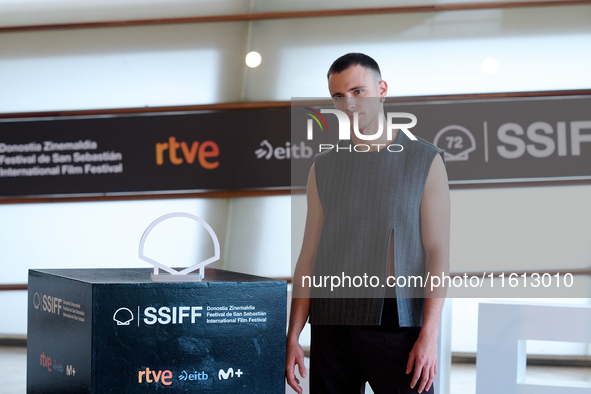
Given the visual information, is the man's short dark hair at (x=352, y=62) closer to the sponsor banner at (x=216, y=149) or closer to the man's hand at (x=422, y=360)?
the man's hand at (x=422, y=360)

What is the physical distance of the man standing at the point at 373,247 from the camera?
1.16 meters

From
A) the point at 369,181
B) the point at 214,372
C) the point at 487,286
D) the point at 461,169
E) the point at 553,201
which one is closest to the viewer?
the point at 214,372

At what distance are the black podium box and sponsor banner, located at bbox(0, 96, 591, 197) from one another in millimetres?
2654

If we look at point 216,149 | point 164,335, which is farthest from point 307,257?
point 216,149

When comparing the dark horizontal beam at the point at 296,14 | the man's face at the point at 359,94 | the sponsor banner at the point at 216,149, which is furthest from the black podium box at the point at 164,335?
the dark horizontal beam at the point at 296,14

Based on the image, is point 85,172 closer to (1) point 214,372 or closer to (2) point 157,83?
(2) point 157,83

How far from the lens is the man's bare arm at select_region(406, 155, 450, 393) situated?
115 centimetres

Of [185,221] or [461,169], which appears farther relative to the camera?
[185,221]

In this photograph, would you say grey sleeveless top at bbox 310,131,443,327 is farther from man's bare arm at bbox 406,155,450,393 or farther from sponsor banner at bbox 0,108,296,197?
sponsor banner at bbox 0,108,296,197

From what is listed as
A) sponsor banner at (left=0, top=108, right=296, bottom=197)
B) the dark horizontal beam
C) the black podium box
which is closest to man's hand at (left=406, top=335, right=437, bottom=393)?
the black podium box

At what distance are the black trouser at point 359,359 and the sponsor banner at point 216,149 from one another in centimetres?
229

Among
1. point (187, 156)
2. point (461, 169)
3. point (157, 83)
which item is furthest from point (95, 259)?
point (461, 169)

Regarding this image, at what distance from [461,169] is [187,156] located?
6.00 feet

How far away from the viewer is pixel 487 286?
156 cm
